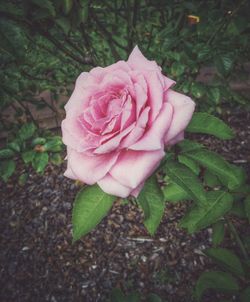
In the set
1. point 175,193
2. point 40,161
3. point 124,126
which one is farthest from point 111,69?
point 175,193

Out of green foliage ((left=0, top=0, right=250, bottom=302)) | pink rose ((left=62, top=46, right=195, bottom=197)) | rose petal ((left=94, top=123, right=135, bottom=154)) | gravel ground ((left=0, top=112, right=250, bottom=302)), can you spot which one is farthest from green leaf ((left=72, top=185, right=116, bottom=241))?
gravel ground ((left=0, top=112, right=250, bottom=302))

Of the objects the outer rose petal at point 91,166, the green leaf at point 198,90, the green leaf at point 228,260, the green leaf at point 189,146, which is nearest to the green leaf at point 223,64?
the green leaf at point 198,90

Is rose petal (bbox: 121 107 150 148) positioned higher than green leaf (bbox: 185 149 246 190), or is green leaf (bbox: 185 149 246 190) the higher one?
rose petal (bbox: 121 107 150 148)

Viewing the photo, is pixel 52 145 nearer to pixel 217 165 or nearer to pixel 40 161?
pixel 40 161

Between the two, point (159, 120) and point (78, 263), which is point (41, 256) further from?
point (159, 120)

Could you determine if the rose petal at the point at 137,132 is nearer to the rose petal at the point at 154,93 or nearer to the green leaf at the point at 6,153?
the rose petal at the point at 154,93

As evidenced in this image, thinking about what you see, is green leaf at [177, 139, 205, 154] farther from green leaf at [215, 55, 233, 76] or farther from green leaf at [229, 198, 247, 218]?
green leaf at [215, 55, 233, 76]
